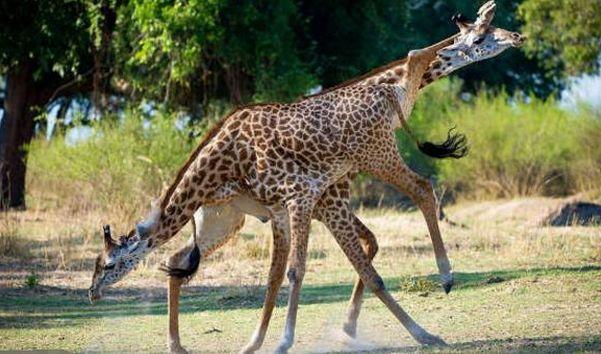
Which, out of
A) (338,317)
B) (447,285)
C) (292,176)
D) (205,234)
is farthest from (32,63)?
(447,285)

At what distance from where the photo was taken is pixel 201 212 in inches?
356

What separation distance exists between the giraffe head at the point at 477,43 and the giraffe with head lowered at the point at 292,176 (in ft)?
2.86

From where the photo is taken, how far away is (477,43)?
9492 millimetres

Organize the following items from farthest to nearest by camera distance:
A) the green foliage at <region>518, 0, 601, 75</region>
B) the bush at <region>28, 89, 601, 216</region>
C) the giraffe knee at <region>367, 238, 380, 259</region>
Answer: the green foliage at <region>518, 0, 601, 75</region>
the bush at <region>28, 89, 601, 216</region>
the giraffe knee at <region>367, 238, 380, 259</region>

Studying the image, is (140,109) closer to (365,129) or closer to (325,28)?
(325,28)

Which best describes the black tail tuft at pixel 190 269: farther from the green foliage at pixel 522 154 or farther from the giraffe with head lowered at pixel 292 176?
the green foliage at pixel 522 154

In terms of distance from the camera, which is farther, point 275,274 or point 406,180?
point 406,180

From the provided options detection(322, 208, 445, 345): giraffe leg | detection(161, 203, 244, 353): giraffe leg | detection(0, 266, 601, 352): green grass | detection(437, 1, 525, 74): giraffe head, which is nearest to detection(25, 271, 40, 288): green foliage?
detection(0, 266, 601, 352): green grass

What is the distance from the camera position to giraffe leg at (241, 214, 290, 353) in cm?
829

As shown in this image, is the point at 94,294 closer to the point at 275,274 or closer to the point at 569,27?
the point at 275,274

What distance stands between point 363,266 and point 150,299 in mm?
3756

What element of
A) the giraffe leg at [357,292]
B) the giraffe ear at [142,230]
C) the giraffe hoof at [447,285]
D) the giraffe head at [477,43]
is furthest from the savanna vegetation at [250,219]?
the giraffe head at [477,43]

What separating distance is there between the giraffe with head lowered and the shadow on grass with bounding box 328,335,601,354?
239 millimetres

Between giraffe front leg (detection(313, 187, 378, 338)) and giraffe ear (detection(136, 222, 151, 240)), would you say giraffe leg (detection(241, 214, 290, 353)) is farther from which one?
giraffe ear (detection(136, 222, 151, 240))
